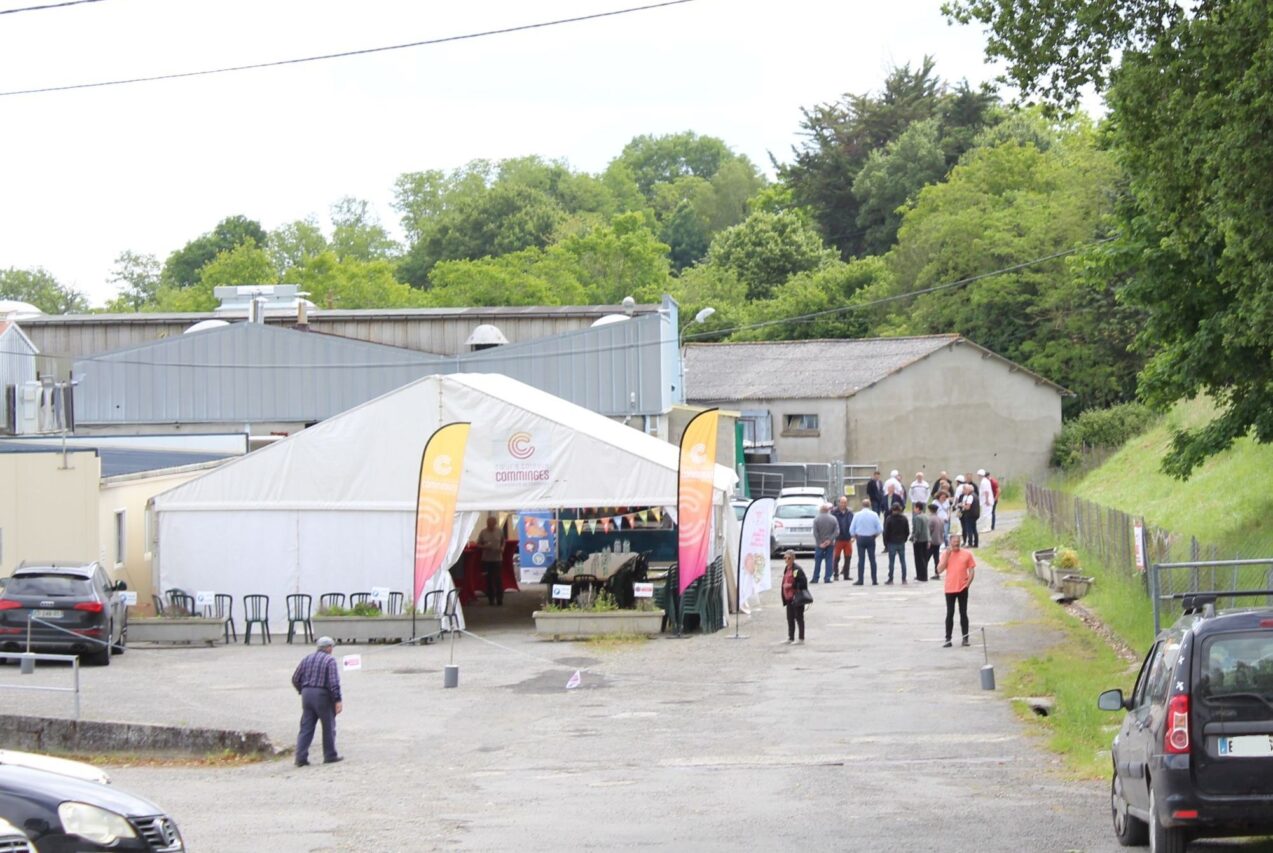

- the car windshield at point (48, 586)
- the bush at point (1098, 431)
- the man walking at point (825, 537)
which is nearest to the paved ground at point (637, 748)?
the car windshield at point (48, 586)

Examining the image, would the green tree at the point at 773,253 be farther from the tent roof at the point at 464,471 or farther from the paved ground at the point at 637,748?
the paved ground at the point at 637,748

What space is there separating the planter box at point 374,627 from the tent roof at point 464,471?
2.26m

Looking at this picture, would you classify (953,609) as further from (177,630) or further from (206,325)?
(206,325)

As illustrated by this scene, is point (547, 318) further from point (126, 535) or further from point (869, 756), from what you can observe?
point (869, 756)

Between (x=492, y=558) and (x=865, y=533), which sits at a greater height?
(x=865, y=533)

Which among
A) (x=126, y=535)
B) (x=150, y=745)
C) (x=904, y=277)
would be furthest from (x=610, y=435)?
(x=904, y=277)

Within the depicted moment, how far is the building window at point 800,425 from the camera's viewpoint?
199 ft

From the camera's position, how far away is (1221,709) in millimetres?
9336

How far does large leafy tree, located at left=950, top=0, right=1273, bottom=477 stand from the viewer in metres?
15.5

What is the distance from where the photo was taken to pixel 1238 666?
9.43 metres

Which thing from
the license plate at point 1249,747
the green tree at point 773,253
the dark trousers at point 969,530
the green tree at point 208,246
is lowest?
the license plate at point 1249,747

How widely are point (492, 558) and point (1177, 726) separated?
959 inches

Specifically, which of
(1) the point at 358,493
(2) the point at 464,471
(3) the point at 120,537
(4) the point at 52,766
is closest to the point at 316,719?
(4) the point at 52,766

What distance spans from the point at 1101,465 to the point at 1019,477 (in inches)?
462
